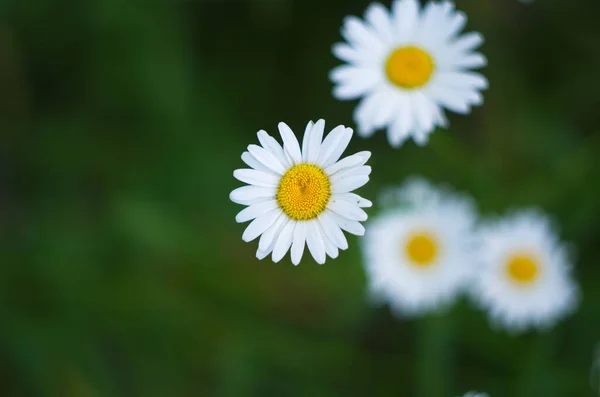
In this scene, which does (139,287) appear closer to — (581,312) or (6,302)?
(6,302)

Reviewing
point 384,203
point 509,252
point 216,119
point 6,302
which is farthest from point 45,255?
point 509,252

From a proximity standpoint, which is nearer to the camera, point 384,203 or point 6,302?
point 384,203

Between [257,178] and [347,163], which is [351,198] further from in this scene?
[257,178]

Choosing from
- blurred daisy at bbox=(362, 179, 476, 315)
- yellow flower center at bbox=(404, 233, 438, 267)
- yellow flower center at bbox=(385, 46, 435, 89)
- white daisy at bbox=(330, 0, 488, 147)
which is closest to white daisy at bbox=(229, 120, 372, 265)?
white daisy at bbox=(330, 0, 488, 147)

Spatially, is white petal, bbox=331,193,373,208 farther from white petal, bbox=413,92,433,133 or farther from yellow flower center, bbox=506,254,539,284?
yellow flower center, bbox=506,254,539,284

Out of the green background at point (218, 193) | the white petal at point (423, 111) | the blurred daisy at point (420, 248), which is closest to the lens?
the white petal at point (423, 111)

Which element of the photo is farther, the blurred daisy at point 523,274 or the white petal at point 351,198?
the blurred daisy at point 523,274

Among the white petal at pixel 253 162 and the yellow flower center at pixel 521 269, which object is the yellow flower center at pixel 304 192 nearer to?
the white petal at pixel 253 162

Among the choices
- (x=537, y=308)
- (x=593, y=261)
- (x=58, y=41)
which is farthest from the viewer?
(x=58, y=41)

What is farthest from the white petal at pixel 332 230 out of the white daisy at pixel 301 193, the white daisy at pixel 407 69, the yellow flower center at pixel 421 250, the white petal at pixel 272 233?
the yellow flower center at pixel 421 250

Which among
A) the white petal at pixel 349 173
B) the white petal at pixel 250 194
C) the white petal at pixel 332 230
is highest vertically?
the white petal at pixel 349 173
